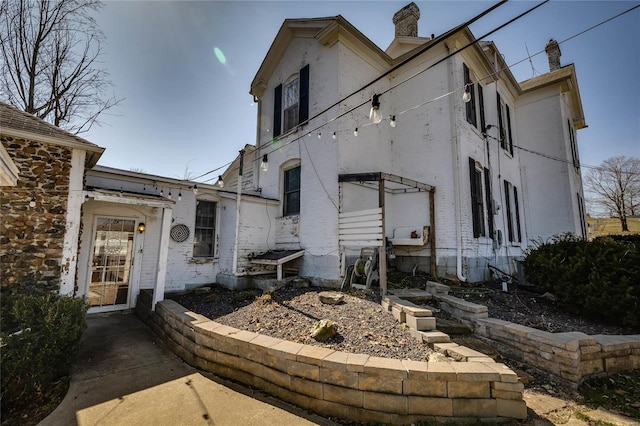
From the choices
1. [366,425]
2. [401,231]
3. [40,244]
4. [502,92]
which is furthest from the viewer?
[502,92]

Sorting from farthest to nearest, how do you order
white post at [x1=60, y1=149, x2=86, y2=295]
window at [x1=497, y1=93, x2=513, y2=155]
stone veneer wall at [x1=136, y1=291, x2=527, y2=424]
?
1. window at [x1=497, y1=93, x2=513, y2=155]
2. white post at [x1=60, y1=149, x2=86, y2=295]
3. stone veneer wall at [x1=136, y1=291, x2=527, y2=424]

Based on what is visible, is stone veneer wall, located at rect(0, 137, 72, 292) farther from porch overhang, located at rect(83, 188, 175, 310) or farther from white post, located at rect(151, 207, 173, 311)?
white post, located at rect(151, 207, 173, 311)

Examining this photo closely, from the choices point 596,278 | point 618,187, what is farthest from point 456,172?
point 618,187

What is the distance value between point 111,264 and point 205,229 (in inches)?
101

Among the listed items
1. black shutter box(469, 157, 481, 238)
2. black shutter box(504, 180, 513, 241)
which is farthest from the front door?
black shutter box(504, 180, 513, 241)

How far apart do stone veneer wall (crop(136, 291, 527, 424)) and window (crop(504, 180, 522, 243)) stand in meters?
9.38

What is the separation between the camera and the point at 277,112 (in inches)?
393

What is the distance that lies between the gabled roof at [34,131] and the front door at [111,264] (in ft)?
7.14

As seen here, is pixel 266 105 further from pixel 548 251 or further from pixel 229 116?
pixel 548 251

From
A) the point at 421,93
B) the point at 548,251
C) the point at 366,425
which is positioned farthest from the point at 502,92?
the point at 366,425

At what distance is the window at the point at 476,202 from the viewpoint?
8.01 metres

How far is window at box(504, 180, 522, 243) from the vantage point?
10.6 m

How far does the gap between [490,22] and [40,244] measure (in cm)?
Answer: 833

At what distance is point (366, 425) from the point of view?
113 inches
